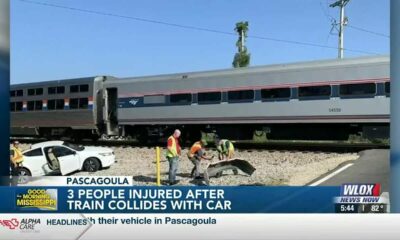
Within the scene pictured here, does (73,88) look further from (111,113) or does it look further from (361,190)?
(361,190)

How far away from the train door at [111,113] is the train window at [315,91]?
8.97m

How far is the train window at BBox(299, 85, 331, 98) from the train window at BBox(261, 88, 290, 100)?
0.54 metres

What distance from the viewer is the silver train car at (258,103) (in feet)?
49.7

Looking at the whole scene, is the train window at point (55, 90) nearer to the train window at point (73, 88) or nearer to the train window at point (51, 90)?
the train window at point (51, 90)

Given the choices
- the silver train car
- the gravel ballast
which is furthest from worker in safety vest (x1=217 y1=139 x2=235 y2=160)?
the silver train car

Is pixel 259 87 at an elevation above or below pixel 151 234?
above

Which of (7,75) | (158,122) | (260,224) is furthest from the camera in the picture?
(158,122)

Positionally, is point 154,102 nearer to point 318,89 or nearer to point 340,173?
point 318,89

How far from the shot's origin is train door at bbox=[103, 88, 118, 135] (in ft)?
70.8

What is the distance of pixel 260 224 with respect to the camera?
12.5ft

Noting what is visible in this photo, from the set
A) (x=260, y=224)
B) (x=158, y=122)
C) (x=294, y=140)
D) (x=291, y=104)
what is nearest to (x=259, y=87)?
(x=291, y=104)

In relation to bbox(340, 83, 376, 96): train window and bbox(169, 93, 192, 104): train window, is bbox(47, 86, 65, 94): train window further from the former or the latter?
bbox(340, 83, 376, 96): train window

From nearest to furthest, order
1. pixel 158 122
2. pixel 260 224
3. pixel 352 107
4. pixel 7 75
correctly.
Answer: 1. pixel 260 224
2. pixel 7 75
3. pixel 352 107
4. pixel 158 122

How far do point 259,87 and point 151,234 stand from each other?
539 inches
